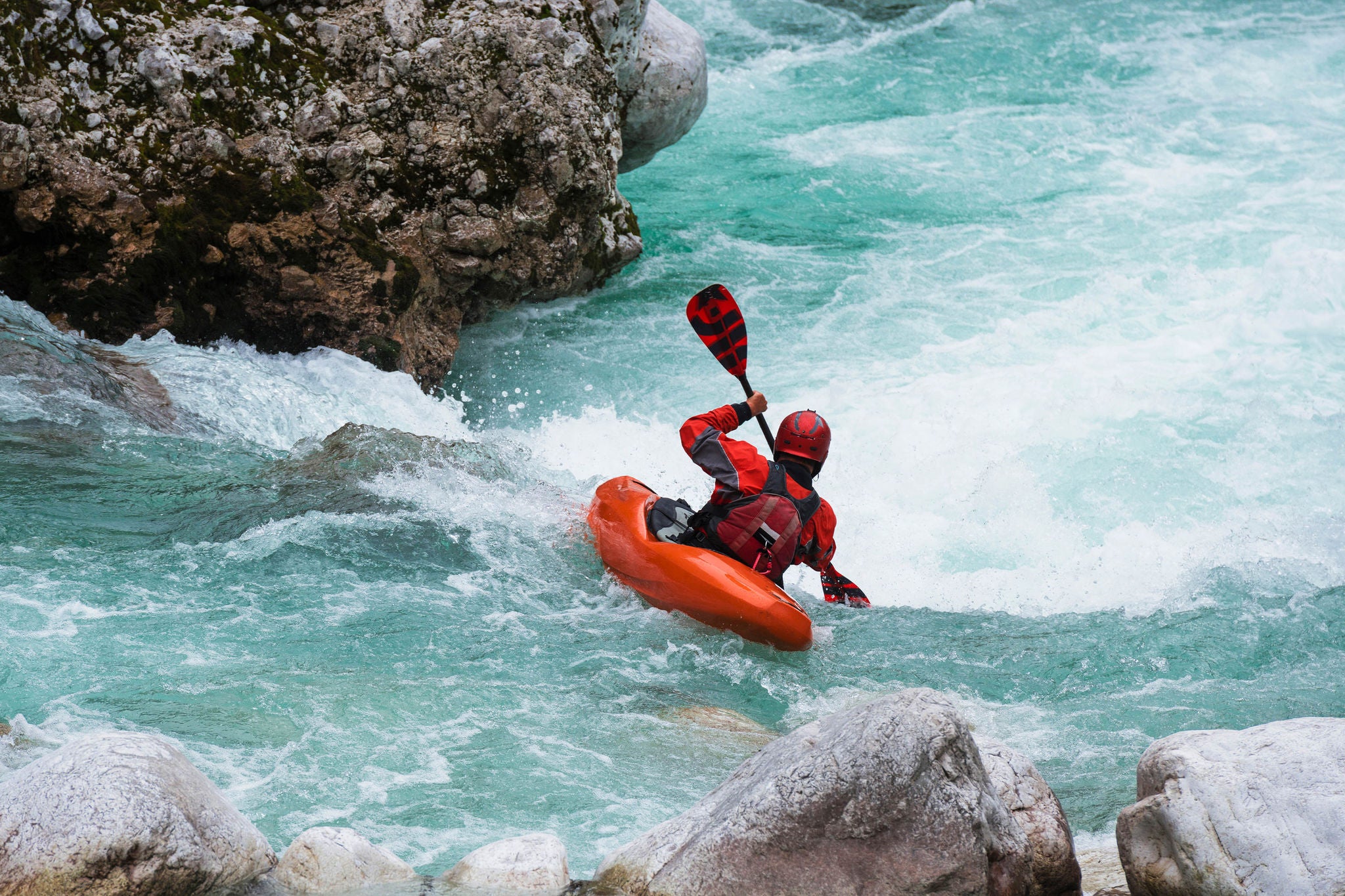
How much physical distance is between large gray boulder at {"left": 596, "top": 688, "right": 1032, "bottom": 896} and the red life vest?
87.5 inches

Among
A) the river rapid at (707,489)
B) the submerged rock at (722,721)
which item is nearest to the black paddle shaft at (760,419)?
the river rapid at (707,489)

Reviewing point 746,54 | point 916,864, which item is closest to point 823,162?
point 746,54

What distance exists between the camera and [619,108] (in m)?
8.34

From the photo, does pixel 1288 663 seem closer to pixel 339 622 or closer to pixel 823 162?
pixel 339 622

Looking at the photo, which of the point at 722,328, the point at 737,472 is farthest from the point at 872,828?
the point at 722,328

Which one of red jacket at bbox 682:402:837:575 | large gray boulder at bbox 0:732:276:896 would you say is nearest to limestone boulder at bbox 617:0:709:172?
red jacket at bbox 682:402:837:575

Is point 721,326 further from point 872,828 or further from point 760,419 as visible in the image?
point 872,828

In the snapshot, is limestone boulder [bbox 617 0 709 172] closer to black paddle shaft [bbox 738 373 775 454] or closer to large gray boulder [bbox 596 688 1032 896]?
black paddle shaft [bbox 738 373 775 454]

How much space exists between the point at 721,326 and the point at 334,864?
382 cm

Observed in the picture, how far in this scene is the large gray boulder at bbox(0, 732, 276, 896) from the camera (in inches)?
93.2

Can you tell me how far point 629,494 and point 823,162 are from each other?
7137 millimetres

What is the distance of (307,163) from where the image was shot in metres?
6.82

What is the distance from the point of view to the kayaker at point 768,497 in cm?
492

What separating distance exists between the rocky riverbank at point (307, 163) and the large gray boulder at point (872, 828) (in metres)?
5.00
